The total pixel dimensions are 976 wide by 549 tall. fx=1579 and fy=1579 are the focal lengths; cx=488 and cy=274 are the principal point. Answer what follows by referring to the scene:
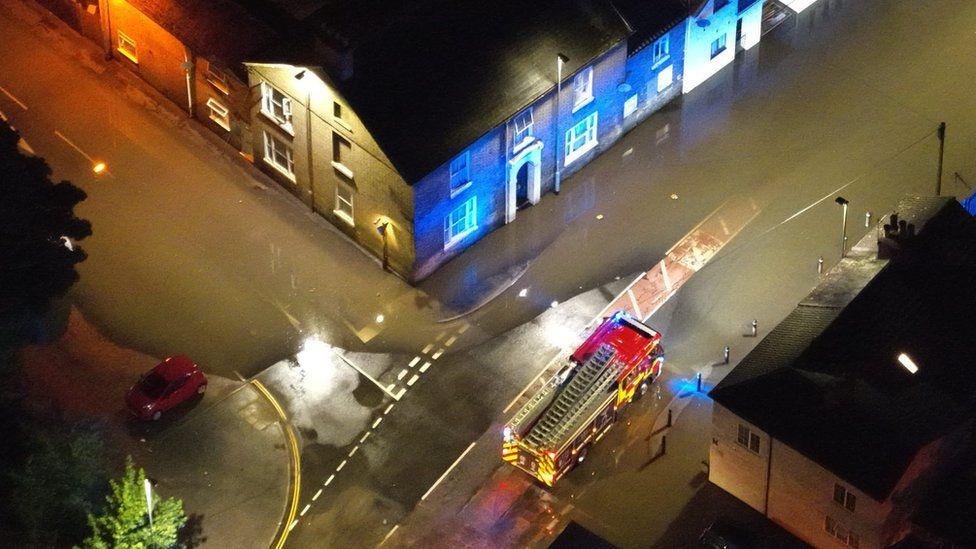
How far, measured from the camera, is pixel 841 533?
60500 millimetres

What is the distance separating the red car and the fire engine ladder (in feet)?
49.3

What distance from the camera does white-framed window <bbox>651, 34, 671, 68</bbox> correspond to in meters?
81.7

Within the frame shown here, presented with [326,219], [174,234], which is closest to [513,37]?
[326,219]

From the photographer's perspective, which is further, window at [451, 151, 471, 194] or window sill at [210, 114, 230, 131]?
window sill at [210, 114, 230, 131]

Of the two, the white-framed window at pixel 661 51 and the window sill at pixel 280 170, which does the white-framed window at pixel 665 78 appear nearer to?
the white-framed window at pixel 661 51

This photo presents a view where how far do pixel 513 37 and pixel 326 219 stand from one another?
12.8 m

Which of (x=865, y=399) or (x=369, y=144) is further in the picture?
(x=369, y=144)

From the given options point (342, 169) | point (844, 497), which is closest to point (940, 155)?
point (844, 497)

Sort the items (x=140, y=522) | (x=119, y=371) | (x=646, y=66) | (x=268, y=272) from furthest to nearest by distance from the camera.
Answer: (x=646, y=66)
(x=268, y=272)
(x=119, y=371)
(x=140, y=522)

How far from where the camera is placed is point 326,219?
255ft

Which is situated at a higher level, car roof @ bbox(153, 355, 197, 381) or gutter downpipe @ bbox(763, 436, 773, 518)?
gutter downpipe @ bbox(763, 436, 773, 518)

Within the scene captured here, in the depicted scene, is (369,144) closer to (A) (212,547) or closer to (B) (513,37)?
(B) (513,37)

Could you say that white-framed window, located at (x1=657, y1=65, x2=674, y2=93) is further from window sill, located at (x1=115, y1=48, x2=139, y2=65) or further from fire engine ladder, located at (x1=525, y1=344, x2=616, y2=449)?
window sill, located at (x1=115, y1=48, x2=139, y2=65)

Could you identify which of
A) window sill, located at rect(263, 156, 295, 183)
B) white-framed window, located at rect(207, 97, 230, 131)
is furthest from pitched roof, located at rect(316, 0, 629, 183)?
white-framed window, located at rect(207, 97, 230, 131)
